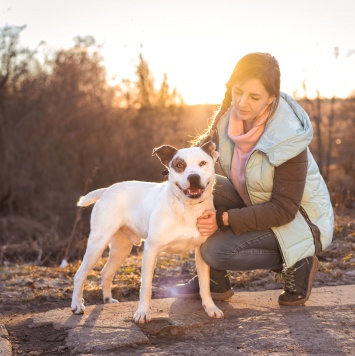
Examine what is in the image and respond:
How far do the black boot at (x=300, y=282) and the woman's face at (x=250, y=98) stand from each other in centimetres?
114

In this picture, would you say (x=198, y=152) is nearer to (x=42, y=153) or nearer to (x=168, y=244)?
(x=168, y=244)

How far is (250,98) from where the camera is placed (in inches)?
161

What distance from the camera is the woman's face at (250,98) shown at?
405cm

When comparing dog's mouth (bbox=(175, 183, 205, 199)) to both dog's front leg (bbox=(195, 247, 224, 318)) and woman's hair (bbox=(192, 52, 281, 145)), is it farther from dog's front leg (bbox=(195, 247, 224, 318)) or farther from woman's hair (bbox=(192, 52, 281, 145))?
woman's hair (bbox=(192, 52, 281, 145))

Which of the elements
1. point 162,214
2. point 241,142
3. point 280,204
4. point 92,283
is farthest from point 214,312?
point 92,283

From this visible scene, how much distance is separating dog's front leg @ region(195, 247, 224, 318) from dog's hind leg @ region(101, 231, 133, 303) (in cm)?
83

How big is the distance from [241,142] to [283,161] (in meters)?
0.41

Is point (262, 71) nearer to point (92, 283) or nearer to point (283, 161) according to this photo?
point (283, 161)

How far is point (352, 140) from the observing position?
52.0 ft

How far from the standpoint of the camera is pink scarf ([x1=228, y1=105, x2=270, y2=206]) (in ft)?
13.7

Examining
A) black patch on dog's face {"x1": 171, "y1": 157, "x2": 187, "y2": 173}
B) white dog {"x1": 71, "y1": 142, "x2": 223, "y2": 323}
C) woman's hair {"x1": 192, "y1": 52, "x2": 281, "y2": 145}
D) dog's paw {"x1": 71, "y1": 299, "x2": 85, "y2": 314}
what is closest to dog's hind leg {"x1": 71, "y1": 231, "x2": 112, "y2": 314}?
white dog {"x1": 71, "y1": 142, "x2": 223, "y2": 323}

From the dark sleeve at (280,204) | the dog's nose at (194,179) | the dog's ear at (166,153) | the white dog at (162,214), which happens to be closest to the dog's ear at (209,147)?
the white dog at (162,214)

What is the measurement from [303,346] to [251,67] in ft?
6.21

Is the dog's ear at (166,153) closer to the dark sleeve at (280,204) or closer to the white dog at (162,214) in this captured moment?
the white dog at (162,214)
